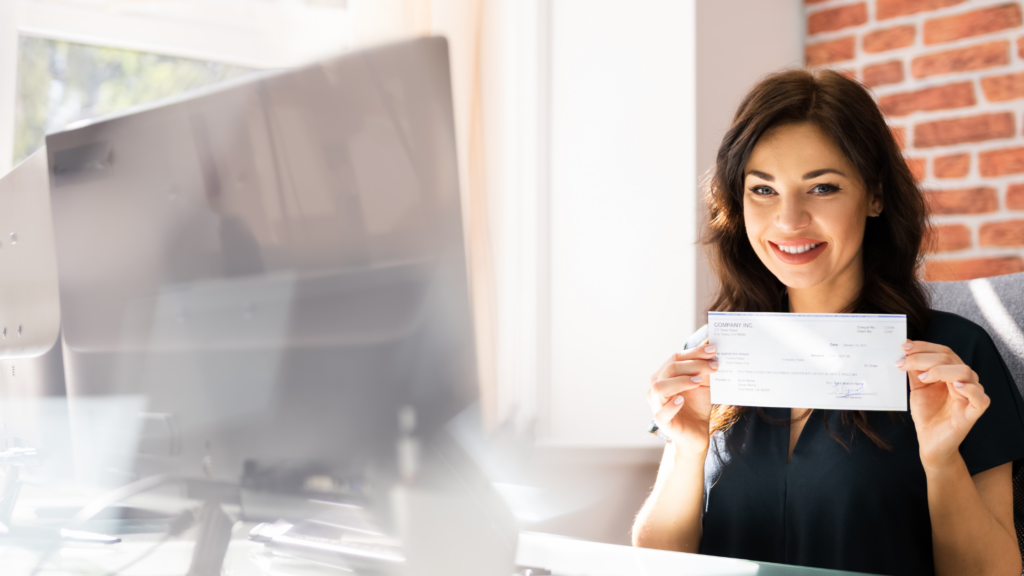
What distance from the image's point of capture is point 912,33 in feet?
5.19

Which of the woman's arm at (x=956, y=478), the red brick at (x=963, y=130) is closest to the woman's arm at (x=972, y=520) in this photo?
the woman's arm at (x=956, y=478)

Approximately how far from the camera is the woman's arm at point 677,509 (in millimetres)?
933

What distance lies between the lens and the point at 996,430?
811mm

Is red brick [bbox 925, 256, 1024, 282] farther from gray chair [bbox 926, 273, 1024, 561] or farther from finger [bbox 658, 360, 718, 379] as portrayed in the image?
finger [bbox 658, 360, 718, 379]

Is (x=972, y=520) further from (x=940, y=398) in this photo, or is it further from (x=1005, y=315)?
(x=1005, y=315)

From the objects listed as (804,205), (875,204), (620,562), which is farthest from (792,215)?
(620,562)

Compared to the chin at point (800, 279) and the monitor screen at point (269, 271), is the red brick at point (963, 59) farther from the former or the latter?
the monitor screen at point (269, 271)

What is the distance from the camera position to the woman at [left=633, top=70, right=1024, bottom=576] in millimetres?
792

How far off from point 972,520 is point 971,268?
0.94 metres

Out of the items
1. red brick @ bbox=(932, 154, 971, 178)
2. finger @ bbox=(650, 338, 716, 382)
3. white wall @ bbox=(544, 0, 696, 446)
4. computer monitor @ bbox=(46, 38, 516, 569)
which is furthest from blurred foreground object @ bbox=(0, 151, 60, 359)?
red brick @ bbox=(932, 154, 971, 178)

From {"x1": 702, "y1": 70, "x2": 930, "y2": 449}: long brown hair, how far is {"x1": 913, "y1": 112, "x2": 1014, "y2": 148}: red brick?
2.45 feet

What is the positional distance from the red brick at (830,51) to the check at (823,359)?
120 centimetres

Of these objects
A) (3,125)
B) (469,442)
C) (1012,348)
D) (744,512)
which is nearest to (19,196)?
(3,125)

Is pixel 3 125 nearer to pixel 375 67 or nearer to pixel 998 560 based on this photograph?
pixel 375 67
